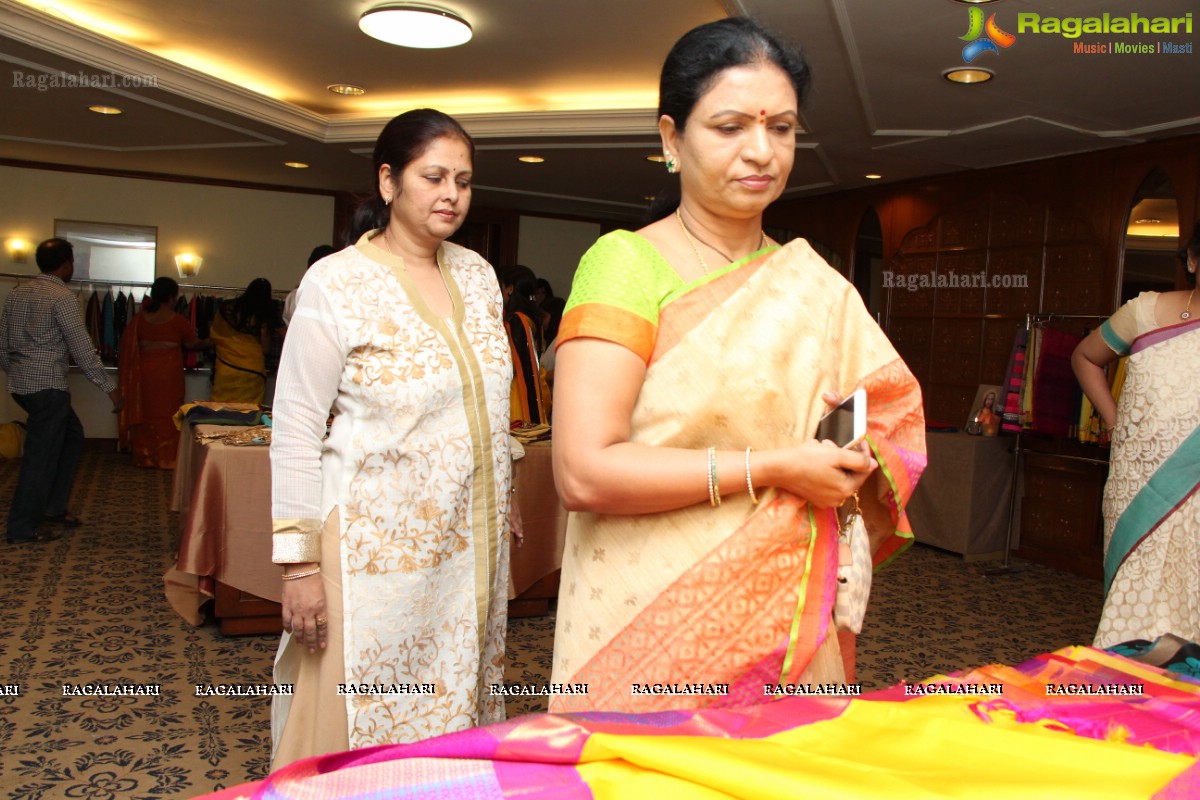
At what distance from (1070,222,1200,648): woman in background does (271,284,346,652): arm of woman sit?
2.37m

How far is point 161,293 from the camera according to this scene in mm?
7484

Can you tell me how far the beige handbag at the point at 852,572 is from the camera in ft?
3.71

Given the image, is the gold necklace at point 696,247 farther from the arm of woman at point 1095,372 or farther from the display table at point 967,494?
the display table at point 967,494

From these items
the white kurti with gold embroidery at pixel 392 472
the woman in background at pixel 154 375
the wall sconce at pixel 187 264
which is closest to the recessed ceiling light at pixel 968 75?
the white kurti with gold embroidery at pixel 392 472

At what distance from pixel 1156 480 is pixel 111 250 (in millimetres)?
8779

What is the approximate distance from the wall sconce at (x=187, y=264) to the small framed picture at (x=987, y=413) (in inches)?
278

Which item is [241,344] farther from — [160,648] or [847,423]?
[847,423]

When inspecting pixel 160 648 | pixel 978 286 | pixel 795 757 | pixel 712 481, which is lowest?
pixel 160 648

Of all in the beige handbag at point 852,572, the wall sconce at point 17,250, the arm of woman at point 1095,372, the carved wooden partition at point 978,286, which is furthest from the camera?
the wall sconce at point 17,250

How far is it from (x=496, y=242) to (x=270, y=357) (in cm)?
270

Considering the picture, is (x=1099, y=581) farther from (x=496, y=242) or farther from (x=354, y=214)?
(x=496, y=242)

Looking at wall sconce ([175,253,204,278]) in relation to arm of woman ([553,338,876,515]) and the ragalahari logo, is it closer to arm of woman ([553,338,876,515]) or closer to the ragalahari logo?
the ragalahari logo

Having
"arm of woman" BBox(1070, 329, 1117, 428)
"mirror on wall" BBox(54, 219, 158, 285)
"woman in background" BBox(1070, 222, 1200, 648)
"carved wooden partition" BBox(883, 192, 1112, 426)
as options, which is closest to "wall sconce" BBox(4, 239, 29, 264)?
"mirror on wall" BBox(54, 219, 158, 285)

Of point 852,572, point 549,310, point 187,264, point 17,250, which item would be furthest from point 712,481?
point 17,250
